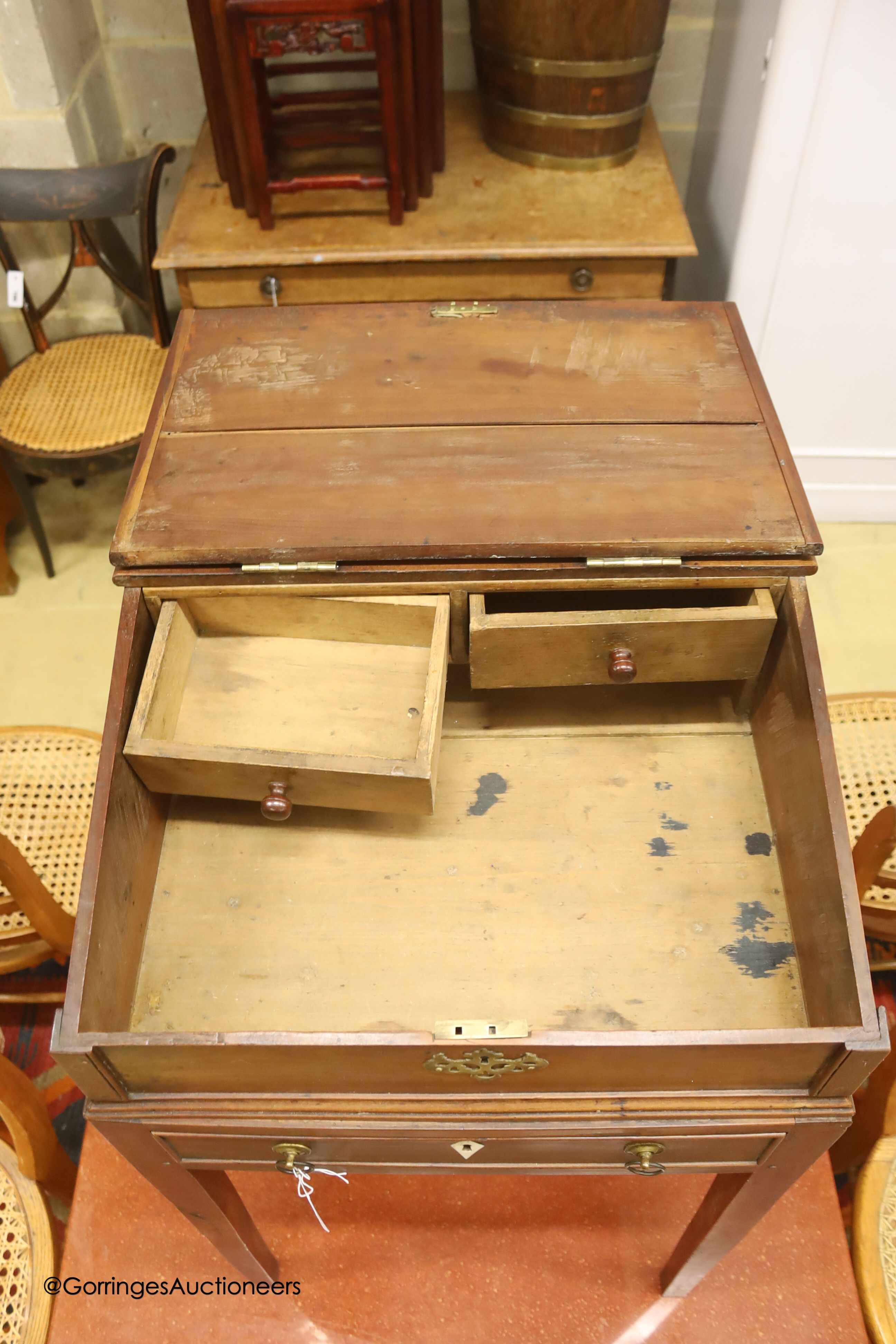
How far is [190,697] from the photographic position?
1.39 m

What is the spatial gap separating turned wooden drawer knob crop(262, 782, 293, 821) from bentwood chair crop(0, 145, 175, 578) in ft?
4.37

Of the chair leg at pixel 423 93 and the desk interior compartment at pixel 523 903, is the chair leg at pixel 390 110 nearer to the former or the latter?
the chair leg at pixel 423 93

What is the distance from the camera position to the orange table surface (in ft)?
4.93

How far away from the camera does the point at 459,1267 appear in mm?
1561

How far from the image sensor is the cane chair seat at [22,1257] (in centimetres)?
130

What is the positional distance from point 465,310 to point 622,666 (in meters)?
0.73

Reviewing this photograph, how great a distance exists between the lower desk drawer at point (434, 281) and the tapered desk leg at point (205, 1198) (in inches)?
60.7

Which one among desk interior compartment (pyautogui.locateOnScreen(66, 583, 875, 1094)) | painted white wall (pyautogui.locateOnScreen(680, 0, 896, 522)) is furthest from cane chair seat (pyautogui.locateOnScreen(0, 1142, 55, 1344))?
painted white wall (pyautogui.locateOnScreen(680, 0, 896, 522))

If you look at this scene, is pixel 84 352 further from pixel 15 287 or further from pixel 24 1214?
pixel 24 1214

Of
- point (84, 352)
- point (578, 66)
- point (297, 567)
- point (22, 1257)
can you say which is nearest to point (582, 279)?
point (578, 66)

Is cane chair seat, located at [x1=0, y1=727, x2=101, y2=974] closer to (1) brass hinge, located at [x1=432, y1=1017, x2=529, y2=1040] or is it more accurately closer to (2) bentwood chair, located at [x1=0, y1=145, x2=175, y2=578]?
(2) bentwood chair, located at [x1=0, y1=145, x2=175, y2=578]

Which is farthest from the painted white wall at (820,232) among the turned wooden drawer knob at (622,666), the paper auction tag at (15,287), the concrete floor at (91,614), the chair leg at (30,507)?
the chair leg at (30,507)

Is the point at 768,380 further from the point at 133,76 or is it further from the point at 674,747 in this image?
the point at 133,76

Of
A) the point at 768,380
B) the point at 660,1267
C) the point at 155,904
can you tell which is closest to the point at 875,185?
the point at 768,380
